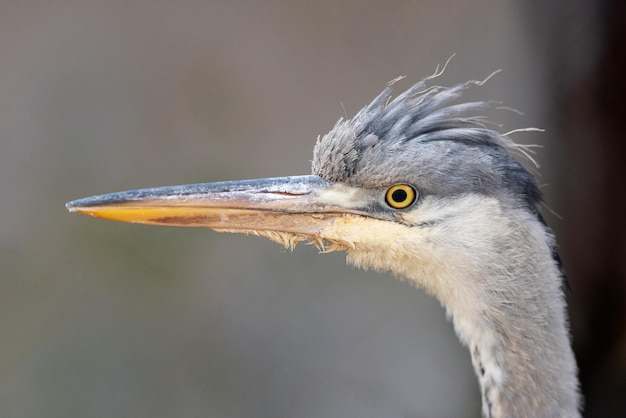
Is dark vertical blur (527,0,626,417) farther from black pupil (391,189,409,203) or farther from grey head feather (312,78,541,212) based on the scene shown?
black pupil (391,189,409,203)

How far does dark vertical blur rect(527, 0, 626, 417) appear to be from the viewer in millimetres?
2068

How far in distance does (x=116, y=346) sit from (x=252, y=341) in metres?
0.48

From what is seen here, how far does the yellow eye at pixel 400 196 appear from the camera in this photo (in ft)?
3.42

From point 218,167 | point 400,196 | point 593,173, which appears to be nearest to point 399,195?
point 400,196

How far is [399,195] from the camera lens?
105 cm

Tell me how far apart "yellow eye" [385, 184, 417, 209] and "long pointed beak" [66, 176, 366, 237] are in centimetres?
6

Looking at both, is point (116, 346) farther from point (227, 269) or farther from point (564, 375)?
point (564, 375)

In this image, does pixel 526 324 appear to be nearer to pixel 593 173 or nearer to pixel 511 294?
pixel 511 294

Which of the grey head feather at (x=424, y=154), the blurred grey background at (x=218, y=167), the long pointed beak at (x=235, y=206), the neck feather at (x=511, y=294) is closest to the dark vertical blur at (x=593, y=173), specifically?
the blurred grey background at (x=218, y=167)

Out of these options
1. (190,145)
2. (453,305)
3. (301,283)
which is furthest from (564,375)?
(190,145)

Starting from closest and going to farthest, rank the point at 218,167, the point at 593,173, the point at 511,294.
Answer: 1. the point at 511,294
2. the point at 218,167
3. the point at 593,173

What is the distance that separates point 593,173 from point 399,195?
1494 mm

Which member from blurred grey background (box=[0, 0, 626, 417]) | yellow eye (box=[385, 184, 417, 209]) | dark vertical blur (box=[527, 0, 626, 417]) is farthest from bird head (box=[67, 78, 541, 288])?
dark vertical blur (box=[527, 0, 626, 417])

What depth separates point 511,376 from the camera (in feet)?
3.36
